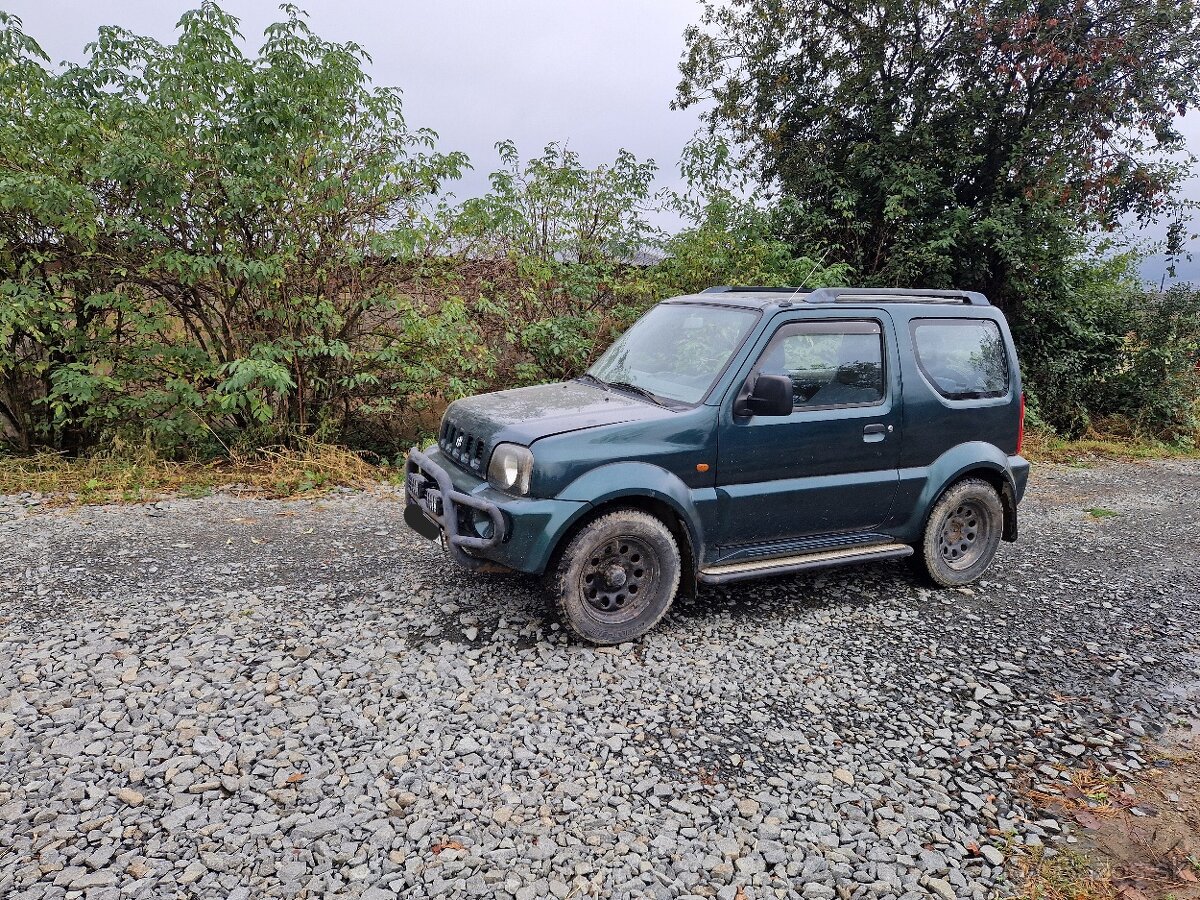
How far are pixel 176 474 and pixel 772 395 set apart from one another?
5.80m

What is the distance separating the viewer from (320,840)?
8.20ft

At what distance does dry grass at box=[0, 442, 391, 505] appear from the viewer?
256 inches

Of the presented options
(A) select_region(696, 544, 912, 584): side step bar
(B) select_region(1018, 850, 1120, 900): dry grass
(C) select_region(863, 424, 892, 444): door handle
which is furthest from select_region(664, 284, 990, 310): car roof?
(B) select_region(1018, 850, 1120, 900): dry grass

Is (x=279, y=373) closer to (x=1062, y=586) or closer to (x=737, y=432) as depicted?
(x=737, y=432)

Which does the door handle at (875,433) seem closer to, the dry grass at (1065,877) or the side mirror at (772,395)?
the side mirror at (772,395)

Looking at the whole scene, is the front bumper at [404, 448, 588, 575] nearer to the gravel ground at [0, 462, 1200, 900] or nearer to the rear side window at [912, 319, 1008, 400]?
the gravel ground at [0, 462, 1200, 900]

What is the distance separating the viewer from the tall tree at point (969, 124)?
9.35m

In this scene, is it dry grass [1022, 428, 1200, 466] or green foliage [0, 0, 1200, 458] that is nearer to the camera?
green foliage [0, 0, 1200, 458]

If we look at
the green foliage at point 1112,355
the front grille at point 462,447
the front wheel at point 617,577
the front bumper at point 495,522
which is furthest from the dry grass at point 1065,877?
the green foliage at point 1112,355

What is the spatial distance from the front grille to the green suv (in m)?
0.02

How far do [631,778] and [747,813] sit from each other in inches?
17.8

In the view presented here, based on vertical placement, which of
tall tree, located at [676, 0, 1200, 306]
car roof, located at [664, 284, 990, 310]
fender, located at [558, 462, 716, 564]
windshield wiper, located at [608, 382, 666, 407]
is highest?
tall tree, located at [676, 0, 1200, 306]

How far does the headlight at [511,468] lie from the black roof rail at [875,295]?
194 centimetres

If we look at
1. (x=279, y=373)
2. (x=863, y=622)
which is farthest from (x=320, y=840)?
(x=279, y=373)
